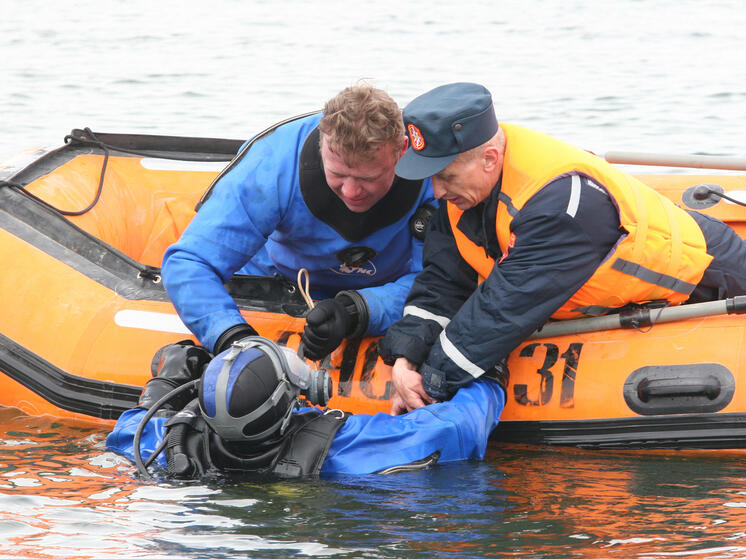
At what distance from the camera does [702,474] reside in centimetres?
351

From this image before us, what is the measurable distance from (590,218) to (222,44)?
12056 mm

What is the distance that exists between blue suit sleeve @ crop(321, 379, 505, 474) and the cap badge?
83cm

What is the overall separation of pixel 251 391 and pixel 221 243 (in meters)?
0.91

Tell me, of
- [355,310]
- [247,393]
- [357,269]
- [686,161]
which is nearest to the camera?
[247,393]

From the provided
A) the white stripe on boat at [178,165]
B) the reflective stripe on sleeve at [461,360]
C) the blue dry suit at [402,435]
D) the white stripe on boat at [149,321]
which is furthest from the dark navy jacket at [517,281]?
the white stripe on boat at [178,165]

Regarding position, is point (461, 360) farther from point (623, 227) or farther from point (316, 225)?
point (316, 225)

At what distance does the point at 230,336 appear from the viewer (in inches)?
146

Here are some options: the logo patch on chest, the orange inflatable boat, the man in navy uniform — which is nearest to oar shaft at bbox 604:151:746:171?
the orange inflatable boat

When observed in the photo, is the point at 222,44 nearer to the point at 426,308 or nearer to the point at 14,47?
the point at 14,47

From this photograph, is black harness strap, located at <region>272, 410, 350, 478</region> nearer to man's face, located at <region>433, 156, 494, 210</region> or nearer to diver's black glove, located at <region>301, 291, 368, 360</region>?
diver's black glove, located at <region>301, 291, 368, 360</region>

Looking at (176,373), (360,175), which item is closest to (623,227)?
(360,175)

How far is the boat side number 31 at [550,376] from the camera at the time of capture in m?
3.75

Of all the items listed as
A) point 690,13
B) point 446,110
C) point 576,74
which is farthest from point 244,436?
point 690,13

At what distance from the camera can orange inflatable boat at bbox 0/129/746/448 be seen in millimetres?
3637
